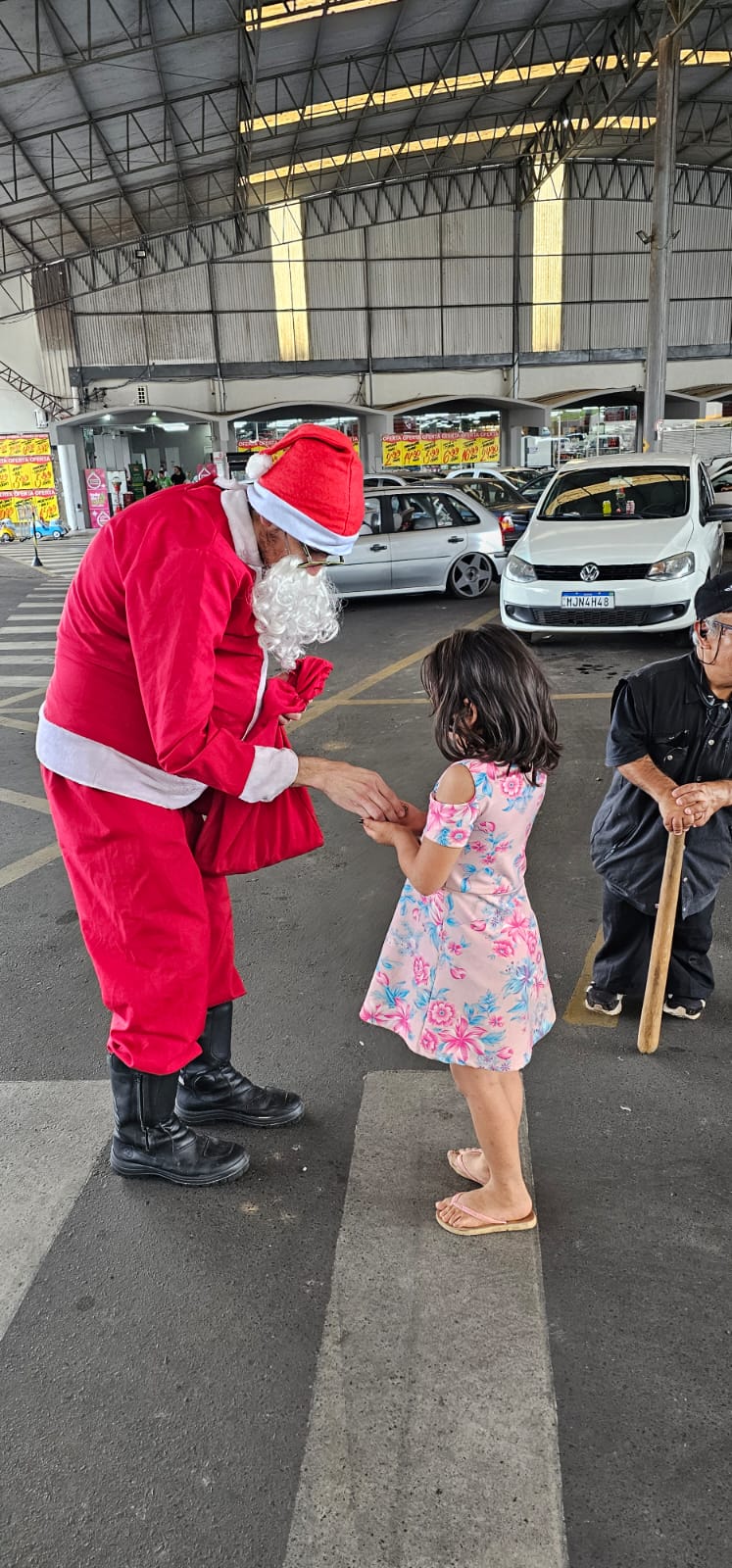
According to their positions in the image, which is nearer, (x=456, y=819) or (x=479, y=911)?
(x=456, y=819)

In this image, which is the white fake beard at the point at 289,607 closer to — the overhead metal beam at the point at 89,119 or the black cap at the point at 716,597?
the black cap at the point at 716,597

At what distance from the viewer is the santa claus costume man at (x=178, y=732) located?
203 cm

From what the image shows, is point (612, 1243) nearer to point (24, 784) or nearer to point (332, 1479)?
point (332, 1479)

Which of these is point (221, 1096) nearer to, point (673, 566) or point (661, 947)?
point (661, 947)

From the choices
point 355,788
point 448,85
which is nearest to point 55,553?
point 448,85

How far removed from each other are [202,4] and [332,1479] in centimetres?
1943

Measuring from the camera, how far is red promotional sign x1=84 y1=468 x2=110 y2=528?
28.0m

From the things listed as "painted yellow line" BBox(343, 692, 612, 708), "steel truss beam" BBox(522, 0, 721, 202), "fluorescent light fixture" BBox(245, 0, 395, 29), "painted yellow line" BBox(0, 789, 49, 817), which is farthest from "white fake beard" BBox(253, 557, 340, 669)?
"steel truss beam" BBox(522, 0, 721, 202)

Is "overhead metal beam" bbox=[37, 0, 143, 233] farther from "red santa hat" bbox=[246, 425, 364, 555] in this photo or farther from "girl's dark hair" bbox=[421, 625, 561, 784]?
"girl's dark hair" bbox=[421, 625, 561, 784]

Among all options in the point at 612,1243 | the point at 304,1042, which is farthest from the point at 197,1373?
the point at 304,1042

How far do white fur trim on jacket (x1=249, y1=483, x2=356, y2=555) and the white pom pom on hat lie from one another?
→ 0.03 m

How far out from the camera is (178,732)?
2.02 m

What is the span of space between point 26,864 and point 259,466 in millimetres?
3485

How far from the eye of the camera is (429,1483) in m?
1.77
